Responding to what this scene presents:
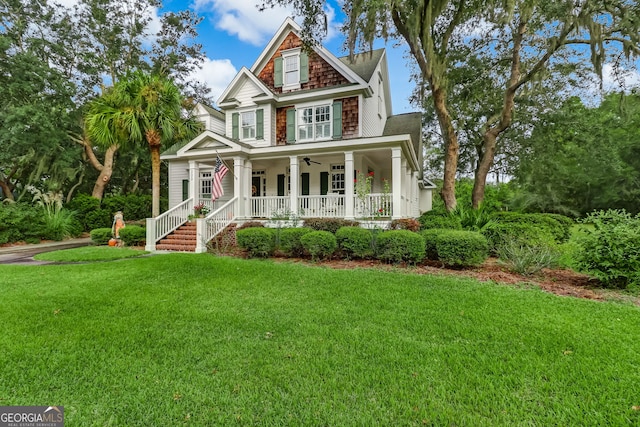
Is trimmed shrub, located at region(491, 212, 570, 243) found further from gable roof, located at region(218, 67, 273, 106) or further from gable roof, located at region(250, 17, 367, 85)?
gable roof, located at region(218, 67, 273, 106)

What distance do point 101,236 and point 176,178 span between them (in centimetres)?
481

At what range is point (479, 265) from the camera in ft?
24.2

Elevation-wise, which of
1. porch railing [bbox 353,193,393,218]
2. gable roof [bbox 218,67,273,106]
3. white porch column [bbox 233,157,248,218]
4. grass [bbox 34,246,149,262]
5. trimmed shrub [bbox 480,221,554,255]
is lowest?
grass [bbox 34,246,149,262]

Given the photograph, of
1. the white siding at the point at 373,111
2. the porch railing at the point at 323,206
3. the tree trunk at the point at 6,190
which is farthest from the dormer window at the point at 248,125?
the tree trunk at the point at 6,190

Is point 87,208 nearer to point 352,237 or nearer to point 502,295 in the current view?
point 352,237

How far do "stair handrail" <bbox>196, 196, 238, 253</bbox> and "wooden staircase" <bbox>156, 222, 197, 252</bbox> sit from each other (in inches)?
18.3

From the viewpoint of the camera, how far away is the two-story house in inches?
447

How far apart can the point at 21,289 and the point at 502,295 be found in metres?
8.97

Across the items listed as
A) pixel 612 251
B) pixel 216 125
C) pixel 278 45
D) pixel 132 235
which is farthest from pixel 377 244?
pixel 216 125

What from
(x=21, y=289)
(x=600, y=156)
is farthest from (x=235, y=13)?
(x=600, y=156)

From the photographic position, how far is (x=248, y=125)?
1487 cm

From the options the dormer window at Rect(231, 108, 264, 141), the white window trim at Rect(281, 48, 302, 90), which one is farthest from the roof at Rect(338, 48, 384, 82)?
the dormer window at Rect(231, 108, 264, 141)

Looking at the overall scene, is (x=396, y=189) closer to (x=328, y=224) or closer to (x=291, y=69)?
(x=328, y=224)

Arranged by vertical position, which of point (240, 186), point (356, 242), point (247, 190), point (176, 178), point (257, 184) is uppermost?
point (176, 178)
